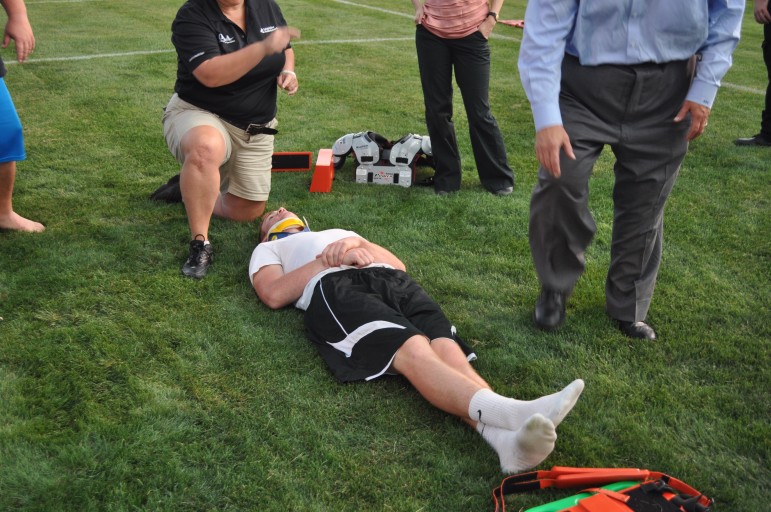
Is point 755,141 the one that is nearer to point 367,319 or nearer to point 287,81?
point 287,81

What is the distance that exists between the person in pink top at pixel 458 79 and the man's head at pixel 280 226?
1420 mm

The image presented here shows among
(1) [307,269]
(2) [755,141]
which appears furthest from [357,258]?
(2) [755,141]

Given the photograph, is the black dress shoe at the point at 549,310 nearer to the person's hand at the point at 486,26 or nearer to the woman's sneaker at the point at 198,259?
the woman's sneaker at the point at 198,259

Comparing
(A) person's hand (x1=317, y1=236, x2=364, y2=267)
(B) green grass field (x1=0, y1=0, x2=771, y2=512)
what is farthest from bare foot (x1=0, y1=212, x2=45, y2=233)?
(A) person's hand (x1=317, y1=236, x2=364, y2=267)

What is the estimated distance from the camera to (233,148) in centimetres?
426

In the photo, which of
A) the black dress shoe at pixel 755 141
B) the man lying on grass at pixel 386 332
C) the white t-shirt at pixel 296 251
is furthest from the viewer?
the black dress shoe at pixel 755 141

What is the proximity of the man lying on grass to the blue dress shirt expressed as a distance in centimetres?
91

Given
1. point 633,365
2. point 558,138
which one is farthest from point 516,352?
point 558,138

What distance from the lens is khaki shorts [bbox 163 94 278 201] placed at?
4008mm

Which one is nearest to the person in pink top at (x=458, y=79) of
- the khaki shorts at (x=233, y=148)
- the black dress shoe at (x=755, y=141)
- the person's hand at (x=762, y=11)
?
the khaki shorts at (x=233, y=148)

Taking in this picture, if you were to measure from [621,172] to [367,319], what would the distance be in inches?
47.8

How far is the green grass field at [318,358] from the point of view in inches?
91.9

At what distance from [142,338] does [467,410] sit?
4.79ft

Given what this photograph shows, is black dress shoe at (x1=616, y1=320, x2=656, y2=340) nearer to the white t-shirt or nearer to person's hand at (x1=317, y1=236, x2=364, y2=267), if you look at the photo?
the white t-shirt
